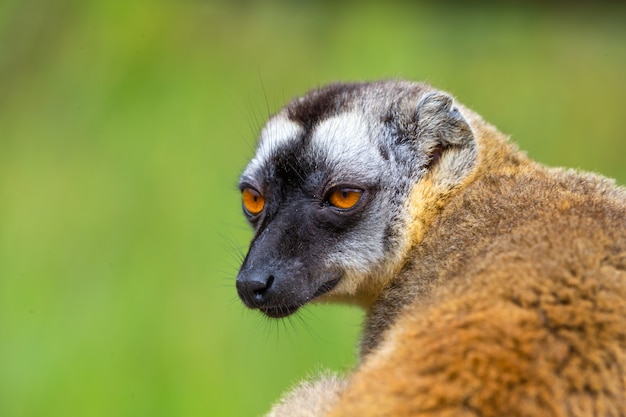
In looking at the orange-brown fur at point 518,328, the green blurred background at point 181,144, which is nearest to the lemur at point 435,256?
the orange-brown fur at point 518,328

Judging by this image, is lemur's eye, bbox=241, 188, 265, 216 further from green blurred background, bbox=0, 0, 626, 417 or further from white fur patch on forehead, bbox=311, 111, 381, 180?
green blurred background, bbox=0, 0, 626, 417

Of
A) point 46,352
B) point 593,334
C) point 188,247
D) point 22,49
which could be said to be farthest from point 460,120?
point 22,49

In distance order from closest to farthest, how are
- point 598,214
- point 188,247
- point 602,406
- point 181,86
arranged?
1. point 602,406
2. point 598,214
3. point 188,247
4. point 181,86

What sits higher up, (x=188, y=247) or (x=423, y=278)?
(x=423, y=278)

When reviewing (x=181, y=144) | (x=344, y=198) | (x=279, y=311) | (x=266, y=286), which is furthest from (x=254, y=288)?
(x=181, y=144)

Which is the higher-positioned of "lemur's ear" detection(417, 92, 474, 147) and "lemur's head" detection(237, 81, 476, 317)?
"lemur's ear" detection(417, 92, 474, 147)

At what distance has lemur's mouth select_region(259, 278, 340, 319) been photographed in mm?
5457

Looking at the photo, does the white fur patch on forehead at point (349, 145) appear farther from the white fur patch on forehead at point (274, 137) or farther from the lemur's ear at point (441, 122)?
the lemur's ear at point (441, 122)

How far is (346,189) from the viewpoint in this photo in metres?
5.66

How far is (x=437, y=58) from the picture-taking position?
1184 centimetres

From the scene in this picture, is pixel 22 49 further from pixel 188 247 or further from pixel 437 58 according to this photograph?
pixel 437 58

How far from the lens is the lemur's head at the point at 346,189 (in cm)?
542

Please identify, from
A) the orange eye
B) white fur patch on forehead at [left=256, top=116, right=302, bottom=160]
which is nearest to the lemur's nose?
the orange eye

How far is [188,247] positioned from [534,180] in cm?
570
